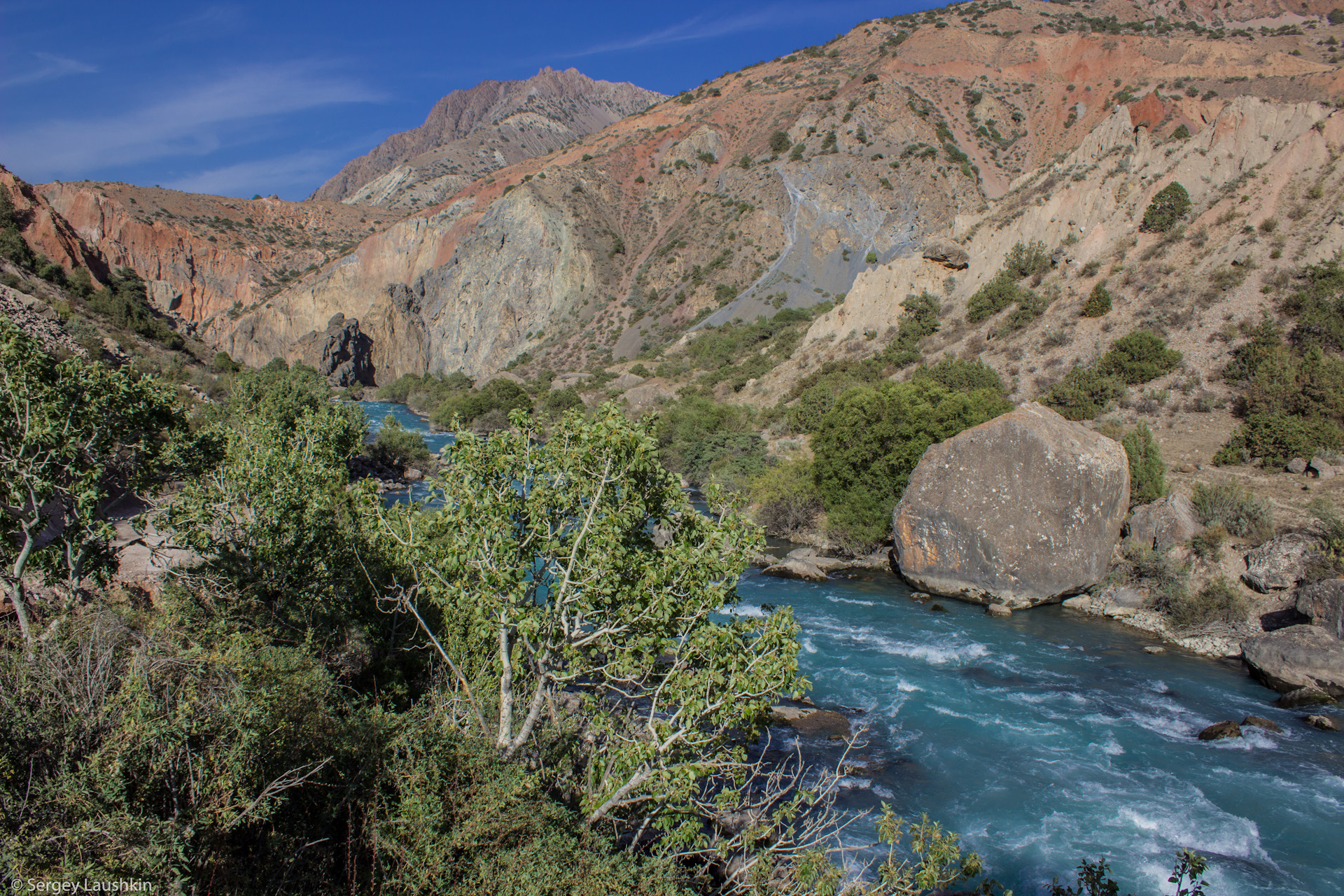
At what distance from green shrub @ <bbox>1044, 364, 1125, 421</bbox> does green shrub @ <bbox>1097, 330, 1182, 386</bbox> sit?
537 mm

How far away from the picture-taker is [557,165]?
9125 centimetres

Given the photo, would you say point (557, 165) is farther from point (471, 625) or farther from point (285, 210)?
point (471, 625)

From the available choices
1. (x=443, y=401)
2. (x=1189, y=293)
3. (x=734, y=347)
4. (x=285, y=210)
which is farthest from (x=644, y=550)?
(x=285, y=210)

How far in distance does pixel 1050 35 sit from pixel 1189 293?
63.3 metres

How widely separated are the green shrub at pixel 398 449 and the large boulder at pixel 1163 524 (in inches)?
1387

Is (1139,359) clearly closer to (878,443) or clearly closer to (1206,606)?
(878,443)

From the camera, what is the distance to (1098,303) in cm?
3459

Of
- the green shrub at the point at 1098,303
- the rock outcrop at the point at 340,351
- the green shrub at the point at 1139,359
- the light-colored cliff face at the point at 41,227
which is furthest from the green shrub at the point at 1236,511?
the rock outcrop at the point at 340,351

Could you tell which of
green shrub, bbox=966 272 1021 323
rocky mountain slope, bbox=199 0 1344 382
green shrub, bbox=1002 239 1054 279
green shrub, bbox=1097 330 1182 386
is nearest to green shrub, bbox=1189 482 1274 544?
green shrub, bbox=1097 330 1182 386

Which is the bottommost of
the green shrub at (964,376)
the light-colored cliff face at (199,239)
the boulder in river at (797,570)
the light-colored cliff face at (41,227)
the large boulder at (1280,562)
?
the boulder in river at (797,570)

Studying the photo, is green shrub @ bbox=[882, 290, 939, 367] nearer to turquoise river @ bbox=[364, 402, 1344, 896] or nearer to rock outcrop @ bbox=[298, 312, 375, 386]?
turquoise river @ bbox=[364, 402, 1344, 896]

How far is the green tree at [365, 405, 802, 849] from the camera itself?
6910 mm

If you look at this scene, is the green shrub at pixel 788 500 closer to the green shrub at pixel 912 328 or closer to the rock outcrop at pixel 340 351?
the green shrub at pixel 912 328

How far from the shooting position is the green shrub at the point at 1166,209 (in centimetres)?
3612
